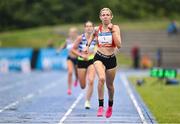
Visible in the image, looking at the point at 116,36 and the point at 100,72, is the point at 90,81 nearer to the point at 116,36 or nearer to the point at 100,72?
the point at 100,72

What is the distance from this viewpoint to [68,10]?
2707 inches

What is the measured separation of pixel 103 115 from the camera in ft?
47.3

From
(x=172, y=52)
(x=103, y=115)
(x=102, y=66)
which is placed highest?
(x=102, y=66)

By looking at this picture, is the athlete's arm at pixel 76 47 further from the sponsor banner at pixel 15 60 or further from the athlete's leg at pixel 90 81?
the sponsor banner at pixel 15 60

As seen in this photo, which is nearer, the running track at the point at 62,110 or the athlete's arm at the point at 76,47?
the running track at the point at 62,110

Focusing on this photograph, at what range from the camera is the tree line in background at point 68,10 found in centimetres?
6500

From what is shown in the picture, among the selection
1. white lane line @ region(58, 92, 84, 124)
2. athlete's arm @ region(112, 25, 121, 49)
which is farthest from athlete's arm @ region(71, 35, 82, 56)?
athlete's arm @ region(112, 25, 121, 49)

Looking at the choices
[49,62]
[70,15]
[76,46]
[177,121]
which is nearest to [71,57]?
[76,46]

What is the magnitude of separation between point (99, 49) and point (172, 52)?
4026cm

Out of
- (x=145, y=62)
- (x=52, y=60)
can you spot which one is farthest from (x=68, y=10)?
(x=52, y=60)

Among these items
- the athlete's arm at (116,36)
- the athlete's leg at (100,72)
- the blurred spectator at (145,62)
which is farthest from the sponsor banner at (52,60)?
the athlete's arm at (116,36)

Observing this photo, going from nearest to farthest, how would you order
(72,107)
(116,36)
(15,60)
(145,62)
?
(116,36)
(72,107)
(15,60)
(145,62)

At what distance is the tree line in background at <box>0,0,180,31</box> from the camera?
213ft

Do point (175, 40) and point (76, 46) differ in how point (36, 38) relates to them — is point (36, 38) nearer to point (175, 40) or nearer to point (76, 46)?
point (175, 40)
